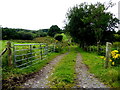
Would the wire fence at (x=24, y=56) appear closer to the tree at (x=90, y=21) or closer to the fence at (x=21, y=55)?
the fence at (x=21, y=55)

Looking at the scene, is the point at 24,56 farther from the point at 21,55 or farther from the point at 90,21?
the point at 90,21

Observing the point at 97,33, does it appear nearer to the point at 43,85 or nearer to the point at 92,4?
the point at 92,4

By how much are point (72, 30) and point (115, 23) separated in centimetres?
1070

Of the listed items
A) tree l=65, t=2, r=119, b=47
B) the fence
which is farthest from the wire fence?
tree l=65, t=2, r=119, b=47

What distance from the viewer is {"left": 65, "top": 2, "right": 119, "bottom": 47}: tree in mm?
23719

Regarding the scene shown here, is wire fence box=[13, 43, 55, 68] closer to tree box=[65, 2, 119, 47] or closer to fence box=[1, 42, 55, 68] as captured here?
fence box=[1, 42, 55, 68]

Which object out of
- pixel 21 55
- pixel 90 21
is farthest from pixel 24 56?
pixel 90 21

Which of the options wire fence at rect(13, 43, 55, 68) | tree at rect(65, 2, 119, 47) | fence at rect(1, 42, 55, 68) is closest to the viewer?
fence at rect(1, 42, 55, 68)

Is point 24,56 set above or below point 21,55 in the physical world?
below

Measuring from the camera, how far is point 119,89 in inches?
189

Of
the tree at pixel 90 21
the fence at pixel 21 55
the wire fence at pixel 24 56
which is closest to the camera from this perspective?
the fence at pixel 21 55

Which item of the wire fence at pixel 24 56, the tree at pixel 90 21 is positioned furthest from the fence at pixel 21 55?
the tree at pixel 90 21

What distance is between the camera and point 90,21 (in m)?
24.9

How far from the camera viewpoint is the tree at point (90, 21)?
77.8ft
